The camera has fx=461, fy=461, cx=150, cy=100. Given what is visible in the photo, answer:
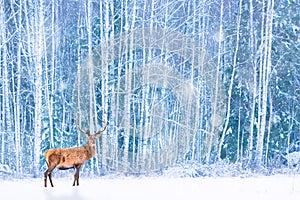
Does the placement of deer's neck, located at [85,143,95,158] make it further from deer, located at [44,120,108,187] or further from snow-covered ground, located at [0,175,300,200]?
snow-covered ground, located at [0,175,300,200]

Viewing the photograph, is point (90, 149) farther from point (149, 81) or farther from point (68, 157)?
point (149, 81)

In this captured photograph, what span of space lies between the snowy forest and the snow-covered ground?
0.07 meters

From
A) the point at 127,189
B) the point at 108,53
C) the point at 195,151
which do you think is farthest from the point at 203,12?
the point at 127,189

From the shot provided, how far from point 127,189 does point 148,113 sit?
0.35 m

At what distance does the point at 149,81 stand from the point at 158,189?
0.47 metres

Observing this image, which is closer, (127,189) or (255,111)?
(127,189)

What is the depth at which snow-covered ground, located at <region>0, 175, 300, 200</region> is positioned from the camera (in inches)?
74.0

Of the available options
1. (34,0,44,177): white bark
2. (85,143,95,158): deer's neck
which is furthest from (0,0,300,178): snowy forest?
(85,143,95,158): deer's neck

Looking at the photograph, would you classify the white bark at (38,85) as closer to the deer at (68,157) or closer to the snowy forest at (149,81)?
the snowy forest at (149,81)

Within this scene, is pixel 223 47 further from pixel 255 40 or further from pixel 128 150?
pixel 128 150

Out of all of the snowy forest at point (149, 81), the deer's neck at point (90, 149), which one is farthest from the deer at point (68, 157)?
the snowy forest at point (149, 81)

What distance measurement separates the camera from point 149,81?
2.06m

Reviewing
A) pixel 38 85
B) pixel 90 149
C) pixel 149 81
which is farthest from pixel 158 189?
pixel 38 85

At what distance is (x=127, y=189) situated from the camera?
1960 mm
